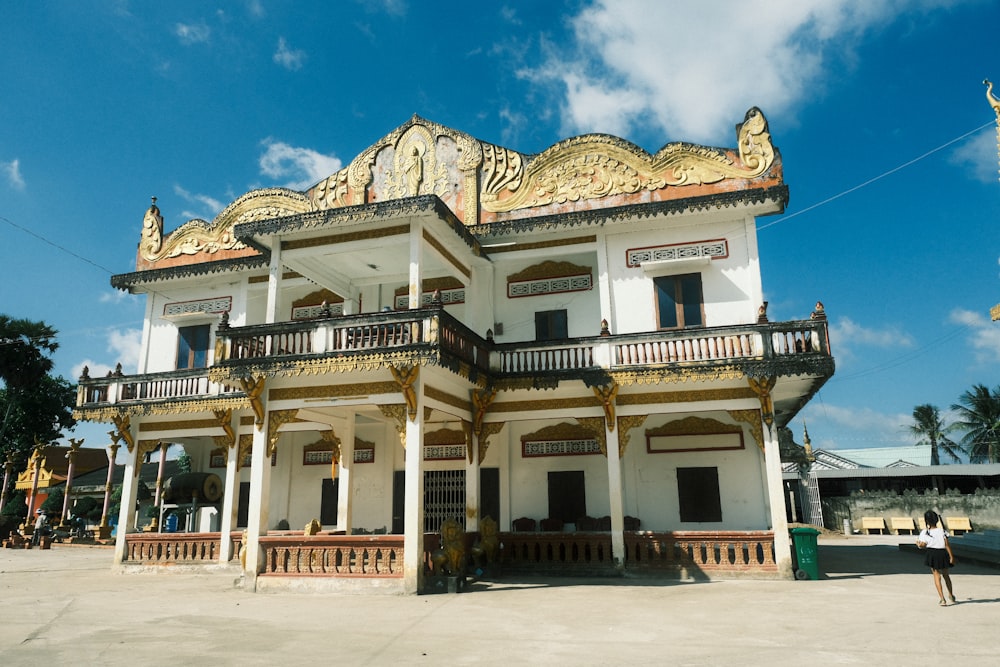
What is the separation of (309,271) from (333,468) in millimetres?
5277

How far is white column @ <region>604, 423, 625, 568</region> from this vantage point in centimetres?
1320

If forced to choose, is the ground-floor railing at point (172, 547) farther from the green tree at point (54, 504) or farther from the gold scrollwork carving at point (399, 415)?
the green tree at point (54, 504)

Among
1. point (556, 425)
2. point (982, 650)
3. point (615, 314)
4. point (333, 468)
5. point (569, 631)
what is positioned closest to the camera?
point (982, 650)

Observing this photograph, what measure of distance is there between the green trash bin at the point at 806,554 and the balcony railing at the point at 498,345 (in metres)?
3.33

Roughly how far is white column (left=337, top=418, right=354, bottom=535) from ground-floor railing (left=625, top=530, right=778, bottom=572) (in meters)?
6.16

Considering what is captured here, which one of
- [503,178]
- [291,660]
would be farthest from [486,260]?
[291,660]

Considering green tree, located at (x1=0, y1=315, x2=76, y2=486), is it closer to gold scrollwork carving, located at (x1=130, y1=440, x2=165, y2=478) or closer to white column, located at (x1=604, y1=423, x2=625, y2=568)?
gold scrollwork carving, located at (x1=130, y1=440, x2=165, y2=478)

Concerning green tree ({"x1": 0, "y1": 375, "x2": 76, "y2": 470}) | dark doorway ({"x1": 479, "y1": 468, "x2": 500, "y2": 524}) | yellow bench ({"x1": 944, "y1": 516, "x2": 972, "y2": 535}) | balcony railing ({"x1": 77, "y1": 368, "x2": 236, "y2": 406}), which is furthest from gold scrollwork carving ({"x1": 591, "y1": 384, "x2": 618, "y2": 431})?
green tree ({"x1": 0, "y1": 375, "x2": 76, "y2": 470})

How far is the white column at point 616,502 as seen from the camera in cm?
1320

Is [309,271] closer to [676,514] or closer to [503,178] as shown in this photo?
[503,178]

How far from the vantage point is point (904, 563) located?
49.9 feet

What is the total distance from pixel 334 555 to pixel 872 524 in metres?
24.5

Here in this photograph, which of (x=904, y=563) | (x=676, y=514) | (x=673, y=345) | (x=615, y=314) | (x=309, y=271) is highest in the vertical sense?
(x=309, y=271)

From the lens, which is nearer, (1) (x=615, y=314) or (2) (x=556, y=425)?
(1) (x=615, y=314)
